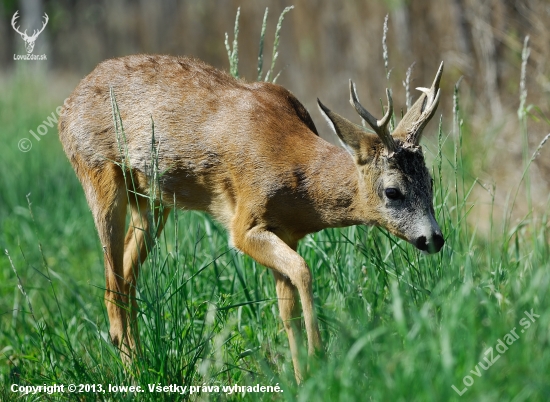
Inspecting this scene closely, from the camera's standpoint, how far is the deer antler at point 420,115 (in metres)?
4.16

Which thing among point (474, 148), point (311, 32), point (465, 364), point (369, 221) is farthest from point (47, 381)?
point (311, 32)

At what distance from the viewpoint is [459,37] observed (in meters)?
9.16

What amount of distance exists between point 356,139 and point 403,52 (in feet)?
19.9

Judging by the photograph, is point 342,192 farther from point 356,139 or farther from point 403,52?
point 403,52

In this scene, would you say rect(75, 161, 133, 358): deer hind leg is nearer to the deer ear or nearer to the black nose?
the deer ear

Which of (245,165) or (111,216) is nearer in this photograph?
(245,165)

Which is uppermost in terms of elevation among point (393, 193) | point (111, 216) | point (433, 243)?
point (393, 193)

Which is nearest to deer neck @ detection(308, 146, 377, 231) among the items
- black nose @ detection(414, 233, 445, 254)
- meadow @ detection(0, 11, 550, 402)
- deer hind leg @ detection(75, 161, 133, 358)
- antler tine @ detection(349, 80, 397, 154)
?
meadow @ detection(0, 11, 550, 402)

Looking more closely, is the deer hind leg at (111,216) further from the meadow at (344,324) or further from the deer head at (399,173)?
the deer head at (399,173)

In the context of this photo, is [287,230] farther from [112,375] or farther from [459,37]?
[459,37]

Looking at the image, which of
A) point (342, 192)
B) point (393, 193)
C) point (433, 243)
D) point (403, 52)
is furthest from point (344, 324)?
point (403, 52)

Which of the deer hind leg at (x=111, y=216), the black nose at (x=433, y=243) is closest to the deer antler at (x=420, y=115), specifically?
the black nose at (x=433, y=243)

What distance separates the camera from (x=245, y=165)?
4.70 m

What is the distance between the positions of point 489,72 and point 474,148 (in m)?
1.05
